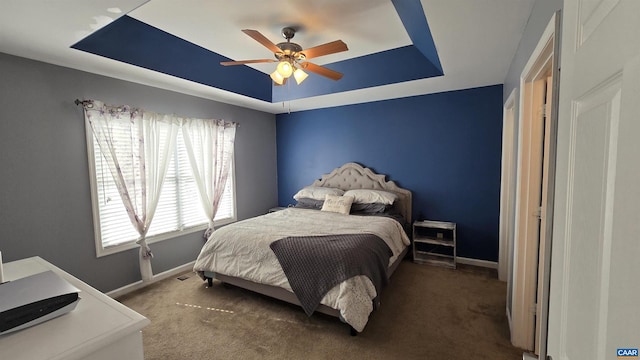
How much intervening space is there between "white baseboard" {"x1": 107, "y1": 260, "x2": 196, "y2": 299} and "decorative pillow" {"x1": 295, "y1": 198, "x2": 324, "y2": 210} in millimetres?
1794

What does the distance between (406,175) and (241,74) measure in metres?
2.76

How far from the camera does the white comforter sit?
2104 millimetres

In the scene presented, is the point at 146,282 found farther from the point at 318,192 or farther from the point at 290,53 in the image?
the point at 290,53

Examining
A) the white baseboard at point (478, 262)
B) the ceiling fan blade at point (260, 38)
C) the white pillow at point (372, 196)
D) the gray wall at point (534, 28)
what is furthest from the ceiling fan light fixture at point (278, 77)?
the white baseboard at point (478, 262)

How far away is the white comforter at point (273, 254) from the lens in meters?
2.10

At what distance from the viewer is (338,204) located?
3.77 meters

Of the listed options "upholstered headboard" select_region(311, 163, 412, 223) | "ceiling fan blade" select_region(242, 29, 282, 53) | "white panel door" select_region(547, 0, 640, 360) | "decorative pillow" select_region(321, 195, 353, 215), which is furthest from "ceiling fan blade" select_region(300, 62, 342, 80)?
"white panel door" select_region(547, 0, 640, 360)

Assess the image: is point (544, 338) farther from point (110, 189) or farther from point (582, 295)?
point (110, 189)

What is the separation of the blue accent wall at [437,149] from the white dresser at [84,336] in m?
3.64

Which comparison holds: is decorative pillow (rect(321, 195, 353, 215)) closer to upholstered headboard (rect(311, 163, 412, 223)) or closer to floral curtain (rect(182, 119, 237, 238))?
Result: upholstered headboard (rect(311, 163, 412, 223))

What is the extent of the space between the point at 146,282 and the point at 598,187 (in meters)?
3.84

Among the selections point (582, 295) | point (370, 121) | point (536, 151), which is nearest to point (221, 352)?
point (582, 295)

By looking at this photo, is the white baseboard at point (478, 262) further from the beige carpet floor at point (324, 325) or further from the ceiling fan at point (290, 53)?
the ceiling fan at point (290, 53)

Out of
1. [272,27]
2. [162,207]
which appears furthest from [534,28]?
[162,207]
